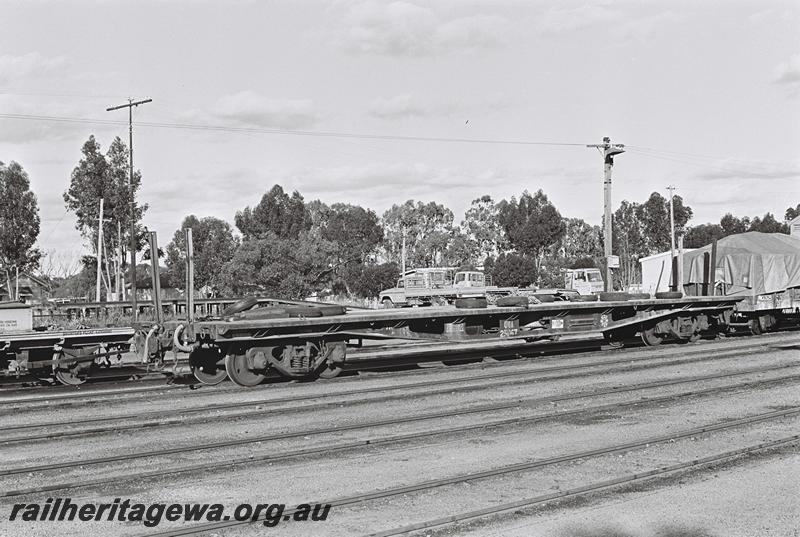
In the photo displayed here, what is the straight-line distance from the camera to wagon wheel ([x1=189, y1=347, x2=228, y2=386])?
1456cm

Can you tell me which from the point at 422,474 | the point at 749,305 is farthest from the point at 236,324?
the point at 749,305

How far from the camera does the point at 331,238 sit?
9200cm

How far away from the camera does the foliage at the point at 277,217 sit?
88062 millimetres

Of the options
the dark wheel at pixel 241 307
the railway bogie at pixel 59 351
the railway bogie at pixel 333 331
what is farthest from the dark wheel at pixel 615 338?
the railway bogie at pixel 59 351

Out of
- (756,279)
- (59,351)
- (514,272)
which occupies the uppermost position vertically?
(514,272)

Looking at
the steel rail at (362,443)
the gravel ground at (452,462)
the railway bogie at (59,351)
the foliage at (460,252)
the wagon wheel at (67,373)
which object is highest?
the foliage at (460,252)

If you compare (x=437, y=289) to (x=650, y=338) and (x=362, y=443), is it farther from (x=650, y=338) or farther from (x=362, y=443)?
(x=362, y=443)

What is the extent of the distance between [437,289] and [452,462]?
3498 cm

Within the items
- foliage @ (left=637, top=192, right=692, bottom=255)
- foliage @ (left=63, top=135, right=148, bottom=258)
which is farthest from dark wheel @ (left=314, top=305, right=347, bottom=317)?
foliage @ (left=637, top=192, right=692, bottom=255)

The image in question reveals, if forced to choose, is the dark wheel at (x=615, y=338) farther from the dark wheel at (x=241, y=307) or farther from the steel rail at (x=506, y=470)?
the steel rail at (x=506, y=470)

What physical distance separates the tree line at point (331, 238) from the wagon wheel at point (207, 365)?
3910cm

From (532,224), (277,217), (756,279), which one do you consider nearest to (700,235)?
(532,224)

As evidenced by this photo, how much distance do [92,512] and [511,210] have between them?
85.4m

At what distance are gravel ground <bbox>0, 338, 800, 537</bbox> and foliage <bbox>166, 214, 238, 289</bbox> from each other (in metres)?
66.6
